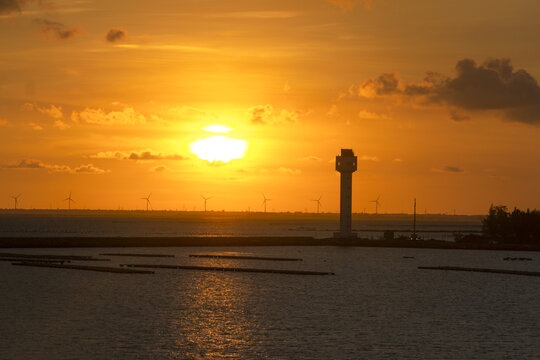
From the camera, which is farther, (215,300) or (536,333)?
(215,300)

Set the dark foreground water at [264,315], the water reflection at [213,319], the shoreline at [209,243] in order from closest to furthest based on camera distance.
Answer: the dark foreground water at [264,315]
the water reflection at [213,319]
the shoreline at [209,243]

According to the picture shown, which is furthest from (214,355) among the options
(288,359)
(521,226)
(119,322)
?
(521,226)

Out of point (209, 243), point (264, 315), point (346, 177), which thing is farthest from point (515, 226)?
point (264, 315)

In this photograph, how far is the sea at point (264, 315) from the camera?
163 feet

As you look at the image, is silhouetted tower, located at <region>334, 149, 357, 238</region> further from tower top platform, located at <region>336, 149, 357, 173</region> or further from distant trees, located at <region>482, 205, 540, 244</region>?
distant trees, located at <region>482, 205, 540, 244</region>

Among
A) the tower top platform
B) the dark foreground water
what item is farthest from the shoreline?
the dark foreground water

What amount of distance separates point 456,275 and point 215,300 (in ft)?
160

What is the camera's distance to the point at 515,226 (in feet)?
591

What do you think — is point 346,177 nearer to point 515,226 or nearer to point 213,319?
point 515,226

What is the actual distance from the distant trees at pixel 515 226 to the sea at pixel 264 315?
232ft

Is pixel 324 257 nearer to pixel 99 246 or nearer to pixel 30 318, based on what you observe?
pixel 99 246

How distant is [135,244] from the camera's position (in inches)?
7087

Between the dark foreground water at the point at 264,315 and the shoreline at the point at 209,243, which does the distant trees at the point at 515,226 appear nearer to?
the shoreline at the point at 209,243

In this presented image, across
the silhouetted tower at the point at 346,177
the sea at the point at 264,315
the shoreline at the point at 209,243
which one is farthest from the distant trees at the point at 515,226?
the sea at the point at 264,315
